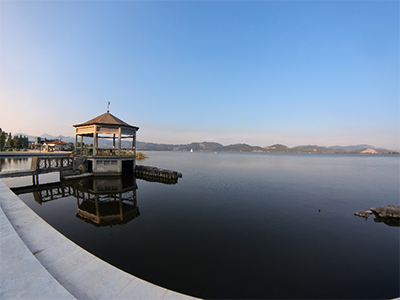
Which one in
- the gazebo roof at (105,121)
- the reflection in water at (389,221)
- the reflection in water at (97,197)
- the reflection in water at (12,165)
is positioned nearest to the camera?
the reflection in water at (97,197)

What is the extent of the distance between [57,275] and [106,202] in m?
9.11

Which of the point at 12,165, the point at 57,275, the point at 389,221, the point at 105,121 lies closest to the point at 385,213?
the point at 389,221

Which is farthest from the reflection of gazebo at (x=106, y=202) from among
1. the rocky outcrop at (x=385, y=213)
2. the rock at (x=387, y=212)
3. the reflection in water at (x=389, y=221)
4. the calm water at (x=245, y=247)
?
the rock at (x=387, y=212)

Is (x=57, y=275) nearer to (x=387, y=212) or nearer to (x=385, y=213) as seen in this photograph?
(x=385, y=213)

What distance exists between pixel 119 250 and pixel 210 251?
3378 mm

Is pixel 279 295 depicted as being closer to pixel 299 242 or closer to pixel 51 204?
pixel 299 242

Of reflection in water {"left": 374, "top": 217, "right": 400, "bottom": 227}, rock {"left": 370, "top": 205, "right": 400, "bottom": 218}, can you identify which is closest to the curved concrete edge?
reflection in water {"left": 374, "top": 217, "right": 400, "bottom": 227}

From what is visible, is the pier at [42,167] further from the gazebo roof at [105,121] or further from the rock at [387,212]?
the rock at [387,212]

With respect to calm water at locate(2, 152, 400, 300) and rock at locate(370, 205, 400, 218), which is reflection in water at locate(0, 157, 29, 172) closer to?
calm water at locate(2, 152, 400, 300)

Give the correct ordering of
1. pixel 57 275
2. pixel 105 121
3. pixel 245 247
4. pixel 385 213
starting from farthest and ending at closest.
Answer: pixel 105 121 < pixel 385 213 < pixel 245 247 < pixel 57 275

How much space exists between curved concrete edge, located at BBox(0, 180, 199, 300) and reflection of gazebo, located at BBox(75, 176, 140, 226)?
4341mm

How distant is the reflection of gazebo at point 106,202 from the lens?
9320mm

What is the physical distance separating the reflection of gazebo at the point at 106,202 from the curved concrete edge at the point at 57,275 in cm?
434

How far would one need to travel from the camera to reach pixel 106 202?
1198 cm
